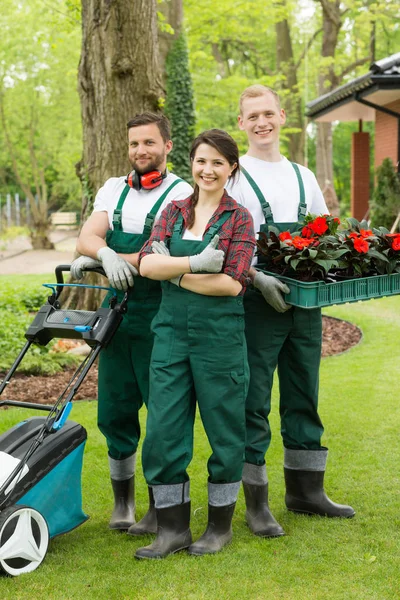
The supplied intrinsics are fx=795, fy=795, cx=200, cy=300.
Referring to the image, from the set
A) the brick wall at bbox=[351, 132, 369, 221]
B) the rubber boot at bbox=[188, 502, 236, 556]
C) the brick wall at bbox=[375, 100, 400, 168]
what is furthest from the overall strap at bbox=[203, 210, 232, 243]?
the brick wall at bbox=[351, 132, 369, 221]

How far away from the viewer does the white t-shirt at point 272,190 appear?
363 cm

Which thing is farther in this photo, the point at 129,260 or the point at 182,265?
the point at 129,260

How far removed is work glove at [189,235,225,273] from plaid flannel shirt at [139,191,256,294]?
119 mm

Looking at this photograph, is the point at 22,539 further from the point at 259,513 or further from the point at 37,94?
the point at 37,94

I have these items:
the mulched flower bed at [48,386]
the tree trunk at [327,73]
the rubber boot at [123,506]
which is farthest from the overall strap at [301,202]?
the tree trunk at [327,73]

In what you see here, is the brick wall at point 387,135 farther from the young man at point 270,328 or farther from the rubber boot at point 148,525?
the rubber boot at point 148,525

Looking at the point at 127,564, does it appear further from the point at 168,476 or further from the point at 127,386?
the point at 127,386

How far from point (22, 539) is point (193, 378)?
0.96m

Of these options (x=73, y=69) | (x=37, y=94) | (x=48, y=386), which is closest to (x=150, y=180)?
(x=48, y=386)

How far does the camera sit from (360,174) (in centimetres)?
2019

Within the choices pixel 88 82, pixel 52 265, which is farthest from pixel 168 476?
pixel 52 265

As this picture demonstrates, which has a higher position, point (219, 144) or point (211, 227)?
point (219, 144)

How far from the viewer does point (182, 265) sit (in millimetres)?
3201

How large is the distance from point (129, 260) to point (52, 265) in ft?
53.8
